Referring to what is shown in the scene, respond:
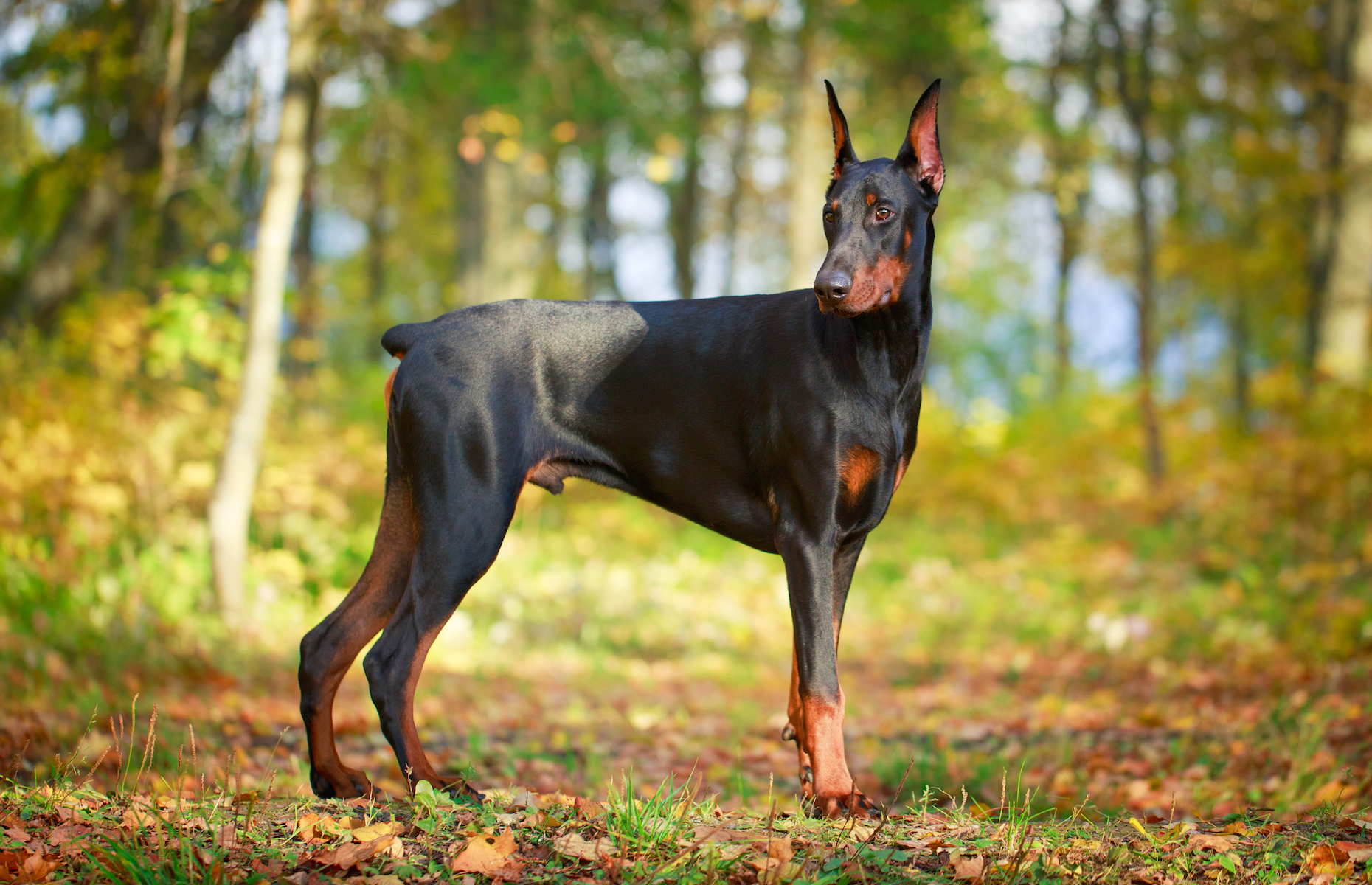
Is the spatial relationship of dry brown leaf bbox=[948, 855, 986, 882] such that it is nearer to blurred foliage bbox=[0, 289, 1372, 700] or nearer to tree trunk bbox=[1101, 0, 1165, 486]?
blurred foliage bbox=[0, 289, 1372, 700]

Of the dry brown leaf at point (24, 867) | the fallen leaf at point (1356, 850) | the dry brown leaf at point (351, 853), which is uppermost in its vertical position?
the dry brown leaf at point (24, 867)

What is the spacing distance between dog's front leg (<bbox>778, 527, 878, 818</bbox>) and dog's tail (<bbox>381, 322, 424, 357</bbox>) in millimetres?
1527

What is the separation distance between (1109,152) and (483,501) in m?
16.0

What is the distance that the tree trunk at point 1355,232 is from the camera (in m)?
8.82

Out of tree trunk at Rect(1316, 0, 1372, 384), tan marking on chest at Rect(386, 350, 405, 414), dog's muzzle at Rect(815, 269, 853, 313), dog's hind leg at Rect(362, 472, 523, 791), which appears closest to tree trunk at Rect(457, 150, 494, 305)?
tan marking on chest at Rect(386, 350, 405, 414)

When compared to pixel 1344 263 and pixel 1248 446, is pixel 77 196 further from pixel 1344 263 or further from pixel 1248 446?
pixel 1344 263

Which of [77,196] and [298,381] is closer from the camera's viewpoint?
[77,196]

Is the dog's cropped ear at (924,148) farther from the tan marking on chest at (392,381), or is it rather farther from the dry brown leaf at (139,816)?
the dry brown leaf at (139,816)

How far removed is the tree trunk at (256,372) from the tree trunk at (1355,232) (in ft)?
29.4

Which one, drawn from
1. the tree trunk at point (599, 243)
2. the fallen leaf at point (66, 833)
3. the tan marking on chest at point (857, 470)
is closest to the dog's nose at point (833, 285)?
the tan marking on chest at point (857, 470)

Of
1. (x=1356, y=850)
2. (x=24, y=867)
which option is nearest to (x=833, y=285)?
(x=1356, y=850)

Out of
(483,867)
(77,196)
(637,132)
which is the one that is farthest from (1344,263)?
(77,196)

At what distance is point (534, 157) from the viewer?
8.56 m

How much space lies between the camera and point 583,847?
2.64m
